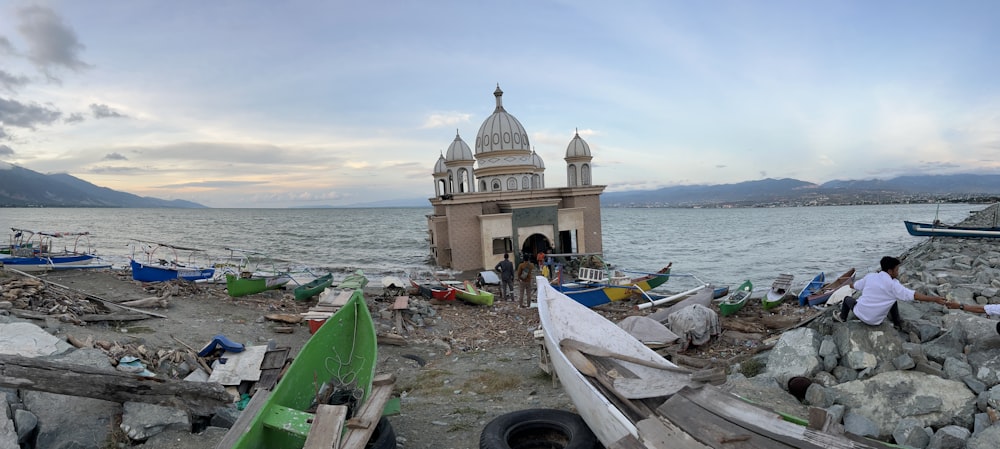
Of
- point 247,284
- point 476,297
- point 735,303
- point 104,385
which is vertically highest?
point 104,385

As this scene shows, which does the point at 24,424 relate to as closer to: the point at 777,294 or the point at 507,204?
the point at 777,294

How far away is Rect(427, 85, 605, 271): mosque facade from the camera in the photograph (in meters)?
25.6

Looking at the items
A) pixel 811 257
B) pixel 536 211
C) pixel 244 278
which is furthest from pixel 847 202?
pixel 244 278

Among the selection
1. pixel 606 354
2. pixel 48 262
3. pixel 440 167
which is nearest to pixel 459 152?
pixel 440 167

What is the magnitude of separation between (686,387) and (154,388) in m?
5.92

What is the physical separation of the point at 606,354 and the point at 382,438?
2.96m

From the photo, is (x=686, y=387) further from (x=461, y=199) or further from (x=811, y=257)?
(x=811, y=257)

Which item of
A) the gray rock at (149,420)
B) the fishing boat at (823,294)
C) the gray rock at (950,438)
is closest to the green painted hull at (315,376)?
the gray rock at (149,420)

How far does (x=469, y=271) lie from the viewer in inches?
1000

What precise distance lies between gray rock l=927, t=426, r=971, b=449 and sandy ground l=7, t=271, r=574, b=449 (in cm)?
396

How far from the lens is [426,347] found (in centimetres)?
1150

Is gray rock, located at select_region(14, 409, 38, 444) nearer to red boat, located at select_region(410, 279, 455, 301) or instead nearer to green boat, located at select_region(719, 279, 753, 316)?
red boat, located at select_region(410, 279, 455, 301)

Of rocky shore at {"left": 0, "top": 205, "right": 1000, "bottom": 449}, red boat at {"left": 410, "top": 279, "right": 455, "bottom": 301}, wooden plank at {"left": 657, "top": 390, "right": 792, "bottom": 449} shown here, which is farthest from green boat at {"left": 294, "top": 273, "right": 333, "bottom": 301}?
wooden plank at {"left": 657, "top": 390, "right": 792, "bottom": 449}

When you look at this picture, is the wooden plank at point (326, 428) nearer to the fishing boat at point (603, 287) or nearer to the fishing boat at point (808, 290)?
the fishing boat at point (603, 287)
